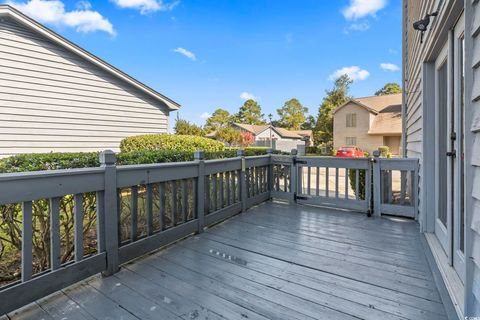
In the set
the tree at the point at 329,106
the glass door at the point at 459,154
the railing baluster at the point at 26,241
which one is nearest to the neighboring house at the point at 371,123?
the tree at the point at 329,106

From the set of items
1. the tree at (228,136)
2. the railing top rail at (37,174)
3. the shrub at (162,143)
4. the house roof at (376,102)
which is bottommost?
the railing top rail at (37,174)

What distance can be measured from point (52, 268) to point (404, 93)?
23.9 ft

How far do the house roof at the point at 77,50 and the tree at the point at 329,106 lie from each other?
75.1 ft

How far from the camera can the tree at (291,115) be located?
5209 centimetres

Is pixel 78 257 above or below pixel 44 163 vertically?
below

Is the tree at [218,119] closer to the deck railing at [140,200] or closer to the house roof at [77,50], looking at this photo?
the house roof at [77,50]

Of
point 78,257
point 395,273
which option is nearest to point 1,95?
point 78,257

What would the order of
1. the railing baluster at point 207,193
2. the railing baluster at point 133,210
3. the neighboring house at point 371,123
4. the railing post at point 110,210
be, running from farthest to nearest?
the neighboring house at point 371,123, the railing baluster at point 207,193, the railing baluster at point 133,210, the railing post at point 110,210

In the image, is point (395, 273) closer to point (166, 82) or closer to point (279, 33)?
point (279, 33)

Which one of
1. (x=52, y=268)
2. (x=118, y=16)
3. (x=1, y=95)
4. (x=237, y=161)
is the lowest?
(x=52, y=268)

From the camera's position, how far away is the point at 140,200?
2857 millimetres

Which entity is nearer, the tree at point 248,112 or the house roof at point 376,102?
the house roof at point 376,102

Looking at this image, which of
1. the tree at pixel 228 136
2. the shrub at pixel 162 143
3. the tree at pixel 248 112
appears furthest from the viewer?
Result: the tree at pixel 248 112

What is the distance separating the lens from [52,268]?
1859mm
